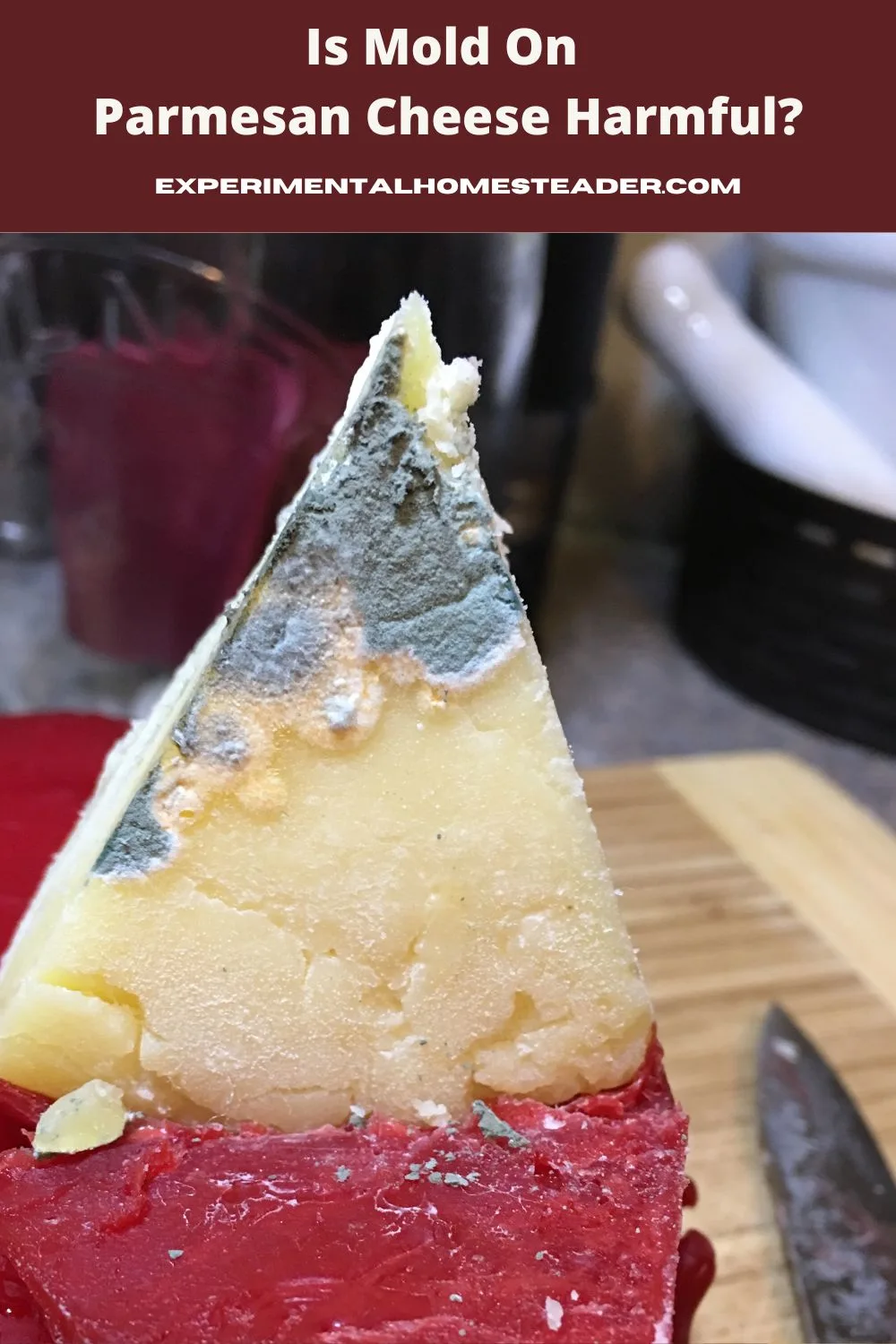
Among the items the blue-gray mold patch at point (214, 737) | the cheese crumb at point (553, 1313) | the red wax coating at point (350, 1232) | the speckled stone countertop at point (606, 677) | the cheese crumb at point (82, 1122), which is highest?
the blue-gray mold patch at point (214, 737)

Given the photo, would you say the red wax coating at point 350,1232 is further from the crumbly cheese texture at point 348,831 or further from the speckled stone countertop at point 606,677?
the speckled stone countertop at point 606,677

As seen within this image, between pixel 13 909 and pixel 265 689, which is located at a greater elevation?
pixel 265 689

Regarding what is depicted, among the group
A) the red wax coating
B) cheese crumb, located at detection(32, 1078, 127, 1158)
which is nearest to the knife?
the red wax coating

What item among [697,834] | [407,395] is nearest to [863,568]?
[697,834]

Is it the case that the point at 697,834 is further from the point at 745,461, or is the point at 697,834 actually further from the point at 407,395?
the point at 407,395

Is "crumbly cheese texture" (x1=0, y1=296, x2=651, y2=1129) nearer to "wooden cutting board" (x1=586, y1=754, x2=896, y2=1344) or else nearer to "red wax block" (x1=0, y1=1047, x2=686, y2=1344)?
"red wax block" (x1=0, y1=1047, x2=686, y2=1344)

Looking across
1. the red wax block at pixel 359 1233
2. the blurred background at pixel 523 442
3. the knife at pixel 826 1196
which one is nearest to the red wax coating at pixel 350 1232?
the red wax block at pixel 359 1233
